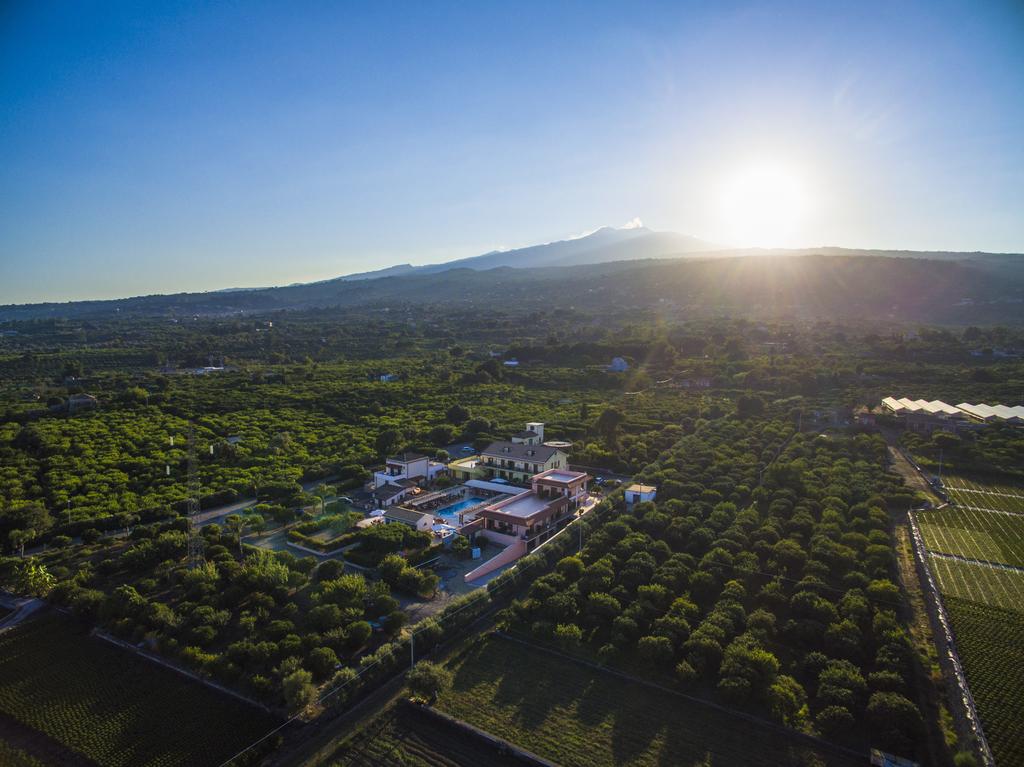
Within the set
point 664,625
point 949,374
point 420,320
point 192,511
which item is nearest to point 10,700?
point 192,511

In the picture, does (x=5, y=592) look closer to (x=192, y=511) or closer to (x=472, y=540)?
(x=192, y=511)

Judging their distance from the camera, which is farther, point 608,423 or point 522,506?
point 608,423

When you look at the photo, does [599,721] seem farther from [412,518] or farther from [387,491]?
[387,491]

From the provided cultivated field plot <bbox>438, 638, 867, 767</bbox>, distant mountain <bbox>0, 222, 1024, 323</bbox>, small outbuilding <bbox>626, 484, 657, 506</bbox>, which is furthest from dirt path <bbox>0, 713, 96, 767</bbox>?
distant mountain <bbox>0, 222, 1024, 323</bbox>

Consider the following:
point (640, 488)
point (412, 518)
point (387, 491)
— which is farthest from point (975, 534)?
point (387, 491)

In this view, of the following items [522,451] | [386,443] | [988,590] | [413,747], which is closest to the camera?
[413,747]

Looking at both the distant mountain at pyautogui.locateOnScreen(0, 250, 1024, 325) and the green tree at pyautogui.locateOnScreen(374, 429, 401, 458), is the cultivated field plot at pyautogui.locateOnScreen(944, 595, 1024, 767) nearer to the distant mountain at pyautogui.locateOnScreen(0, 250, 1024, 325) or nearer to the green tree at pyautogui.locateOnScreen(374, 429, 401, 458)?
the green tree at pyautogui.locateOnScreen(374, 429, 401, 458)

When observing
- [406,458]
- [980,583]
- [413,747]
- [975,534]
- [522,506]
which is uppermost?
[406,458]
